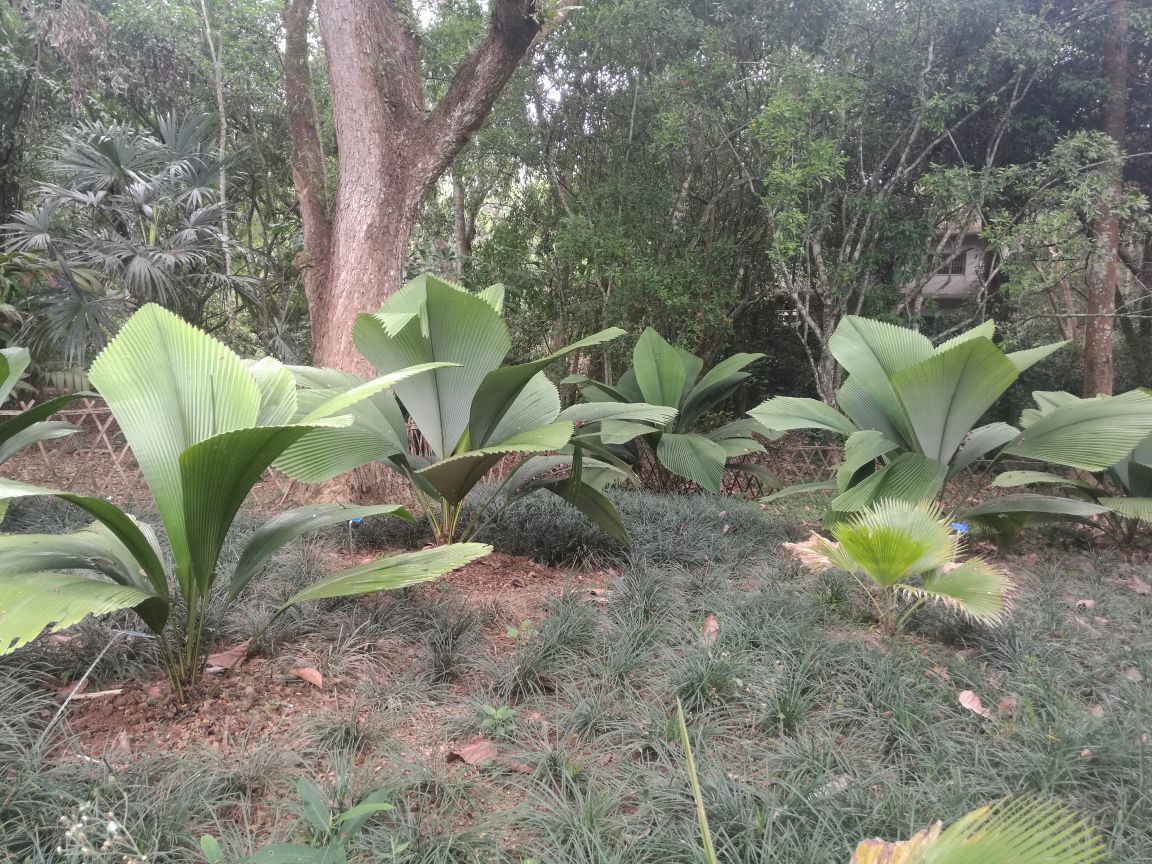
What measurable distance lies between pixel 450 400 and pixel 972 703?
188 centimetres

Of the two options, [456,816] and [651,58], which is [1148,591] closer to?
[456,816]

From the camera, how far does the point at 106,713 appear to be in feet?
5.40

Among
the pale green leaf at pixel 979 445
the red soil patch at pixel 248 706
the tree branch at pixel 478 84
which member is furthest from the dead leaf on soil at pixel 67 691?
the tree branch at pixel 478 84

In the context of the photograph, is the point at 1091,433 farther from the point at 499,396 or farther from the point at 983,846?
the point at 983,846

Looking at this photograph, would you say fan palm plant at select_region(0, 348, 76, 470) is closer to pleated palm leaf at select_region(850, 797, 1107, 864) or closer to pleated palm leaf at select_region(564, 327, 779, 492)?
pleated palm leaf at select_region(850, 797, 1107, 864)

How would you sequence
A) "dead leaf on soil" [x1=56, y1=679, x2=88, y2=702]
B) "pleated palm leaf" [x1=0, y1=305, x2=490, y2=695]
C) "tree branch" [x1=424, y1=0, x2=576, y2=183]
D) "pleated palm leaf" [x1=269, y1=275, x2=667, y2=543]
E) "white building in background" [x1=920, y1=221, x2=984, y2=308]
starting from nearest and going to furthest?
"pleated palm leaf" [x1=0, y1=305, x2=490, y2=695] < "dead leaf on soil" [x1=56, y1=679, x2=88, y2=702] < "pleated palm leaf" [x1=269, y1=275, x2=667, y2=543] < "tree branch" [x1=424, y1=0, x2=576, y2=183] < "white building in background" [x1=920, y1=221, x2=984, y2=308]

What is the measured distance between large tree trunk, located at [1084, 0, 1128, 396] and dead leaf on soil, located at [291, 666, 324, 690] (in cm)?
664

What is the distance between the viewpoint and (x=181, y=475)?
1.44 metres

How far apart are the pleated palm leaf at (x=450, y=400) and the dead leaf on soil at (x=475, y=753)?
35.3 inches

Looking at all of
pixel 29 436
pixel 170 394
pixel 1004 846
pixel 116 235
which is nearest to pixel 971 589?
pixel 1004 846

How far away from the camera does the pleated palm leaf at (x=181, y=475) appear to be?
142cm

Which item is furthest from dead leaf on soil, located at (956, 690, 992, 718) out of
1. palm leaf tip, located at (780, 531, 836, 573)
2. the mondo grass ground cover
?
palm leaf tip, located at (780, 531, 836, 573)

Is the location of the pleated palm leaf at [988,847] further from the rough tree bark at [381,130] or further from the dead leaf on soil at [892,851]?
the rough tree bark at [381,130]

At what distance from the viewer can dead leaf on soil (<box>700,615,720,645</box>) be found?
6.90 ft
